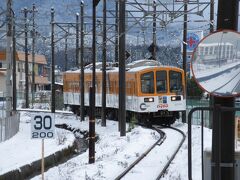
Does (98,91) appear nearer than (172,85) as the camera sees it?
No

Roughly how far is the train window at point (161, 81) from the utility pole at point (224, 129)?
21.8 meters

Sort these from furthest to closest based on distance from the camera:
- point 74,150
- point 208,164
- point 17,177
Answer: point 74,150
point 17,177
point 208,164

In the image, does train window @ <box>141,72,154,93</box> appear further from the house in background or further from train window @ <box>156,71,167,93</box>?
the house in background

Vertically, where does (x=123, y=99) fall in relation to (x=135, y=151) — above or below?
above

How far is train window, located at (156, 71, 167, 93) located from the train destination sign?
22452 mm

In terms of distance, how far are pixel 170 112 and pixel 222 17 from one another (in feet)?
73.0

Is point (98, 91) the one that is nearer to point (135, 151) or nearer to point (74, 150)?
point (74, 150)

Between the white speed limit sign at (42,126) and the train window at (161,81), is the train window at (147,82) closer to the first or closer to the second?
the train window at (161,81)

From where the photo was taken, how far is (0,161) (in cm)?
1574

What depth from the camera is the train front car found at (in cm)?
2828

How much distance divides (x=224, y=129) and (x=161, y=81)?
22.1m

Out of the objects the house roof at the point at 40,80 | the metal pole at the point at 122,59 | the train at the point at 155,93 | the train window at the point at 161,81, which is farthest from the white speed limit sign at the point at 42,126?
the house roof at the point at 40,80

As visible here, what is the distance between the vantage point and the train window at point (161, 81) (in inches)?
1129

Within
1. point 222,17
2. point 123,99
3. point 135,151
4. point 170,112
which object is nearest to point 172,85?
point 170,112
